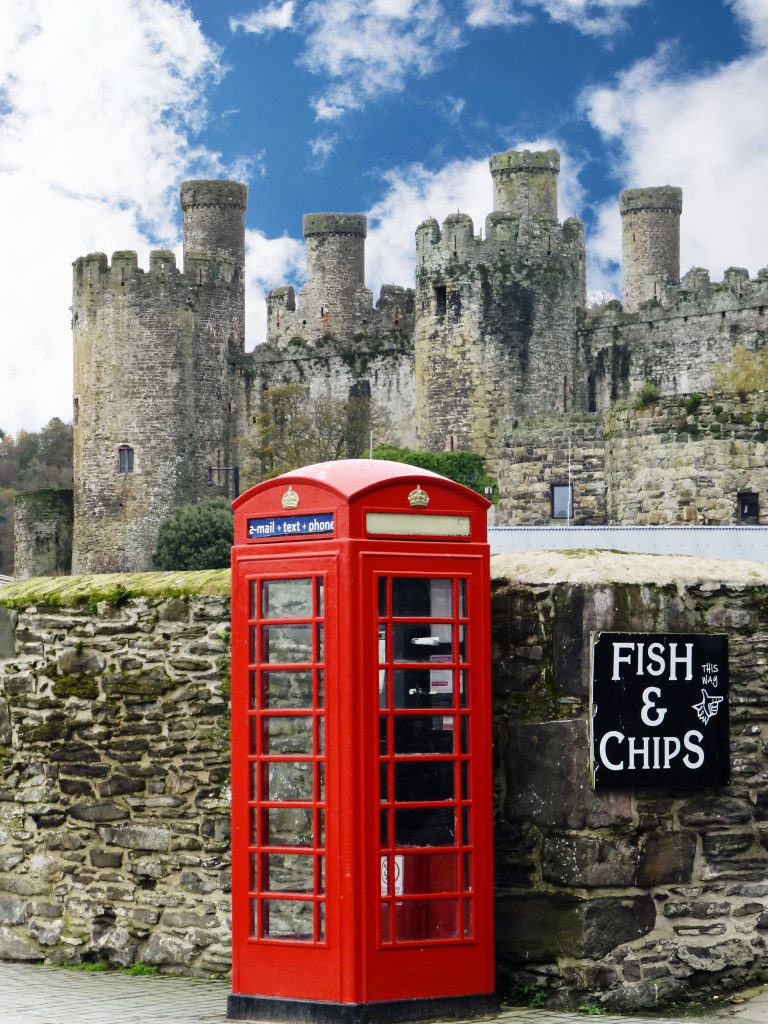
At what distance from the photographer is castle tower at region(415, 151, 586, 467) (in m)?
50.8

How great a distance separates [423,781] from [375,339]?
51.5 meters

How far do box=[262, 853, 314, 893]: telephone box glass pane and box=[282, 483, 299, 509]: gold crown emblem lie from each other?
155 cm

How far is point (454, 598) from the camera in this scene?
8.95m

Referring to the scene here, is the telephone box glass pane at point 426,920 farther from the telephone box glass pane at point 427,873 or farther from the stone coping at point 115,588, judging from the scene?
the stone coping at point 115,588

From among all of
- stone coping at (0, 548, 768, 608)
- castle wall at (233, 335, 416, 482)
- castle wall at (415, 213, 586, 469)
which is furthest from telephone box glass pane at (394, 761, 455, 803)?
castle wall at (233, 335, 416, 482)

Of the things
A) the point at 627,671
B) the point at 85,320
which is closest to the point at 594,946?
the point at 627,671

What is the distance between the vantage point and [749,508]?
2288 centimetres

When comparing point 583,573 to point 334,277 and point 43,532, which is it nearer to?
point 43,532

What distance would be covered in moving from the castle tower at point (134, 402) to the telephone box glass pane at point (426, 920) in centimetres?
4636

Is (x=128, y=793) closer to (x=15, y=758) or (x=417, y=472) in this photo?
(x=15, y=758)

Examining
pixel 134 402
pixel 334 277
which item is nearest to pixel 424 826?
pixel 134 402

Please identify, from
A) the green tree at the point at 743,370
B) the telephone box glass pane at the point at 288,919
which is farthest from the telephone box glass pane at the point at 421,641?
the green tree at the point at 743,370

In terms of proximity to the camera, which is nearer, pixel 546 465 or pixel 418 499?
pixel 418 499

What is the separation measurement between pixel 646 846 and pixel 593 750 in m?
0.53
